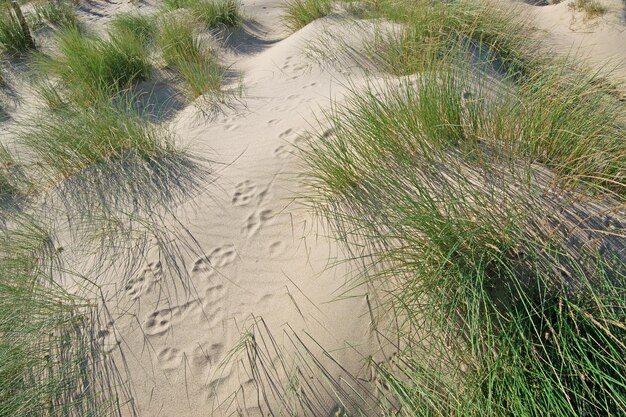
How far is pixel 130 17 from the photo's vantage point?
4.94 metres

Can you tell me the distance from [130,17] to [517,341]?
5.44 meters

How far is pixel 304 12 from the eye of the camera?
16.0ft

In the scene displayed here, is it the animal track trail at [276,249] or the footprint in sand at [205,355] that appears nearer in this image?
the footprint in sand at [205,355]

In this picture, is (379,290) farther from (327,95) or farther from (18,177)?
(18,177)

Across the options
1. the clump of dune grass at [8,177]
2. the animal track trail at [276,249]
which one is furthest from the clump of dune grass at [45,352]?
the animal track trail at [276,249]

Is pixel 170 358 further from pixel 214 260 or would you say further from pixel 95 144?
pixel 95 144

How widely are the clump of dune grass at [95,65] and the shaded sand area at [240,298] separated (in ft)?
3.76

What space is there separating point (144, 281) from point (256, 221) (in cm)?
71

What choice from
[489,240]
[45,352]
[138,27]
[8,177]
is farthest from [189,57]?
[489,240]

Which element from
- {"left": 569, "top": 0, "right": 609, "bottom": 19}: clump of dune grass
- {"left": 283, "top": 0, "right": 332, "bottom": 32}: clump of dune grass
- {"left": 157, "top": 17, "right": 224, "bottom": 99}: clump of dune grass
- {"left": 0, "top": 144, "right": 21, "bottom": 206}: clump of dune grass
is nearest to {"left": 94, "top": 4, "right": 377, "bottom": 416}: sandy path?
{"left": 157, "top": 17, "right": 224, "bottom": 99}: clump of dune grass

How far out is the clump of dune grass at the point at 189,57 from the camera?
3773mm

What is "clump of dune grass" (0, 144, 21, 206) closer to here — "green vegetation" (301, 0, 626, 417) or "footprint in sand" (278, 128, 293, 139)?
"footprint in sand" (278, 128, 293, 139)

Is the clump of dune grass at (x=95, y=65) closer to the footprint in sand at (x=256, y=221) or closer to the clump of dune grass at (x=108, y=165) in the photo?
the clump of dune grass at (x=108, y=165)

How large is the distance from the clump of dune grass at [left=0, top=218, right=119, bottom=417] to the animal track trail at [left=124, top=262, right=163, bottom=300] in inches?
8.8
